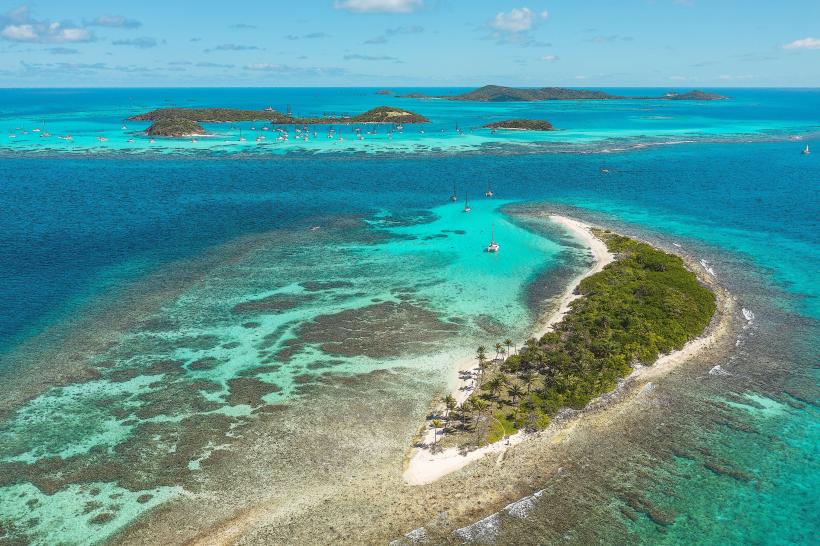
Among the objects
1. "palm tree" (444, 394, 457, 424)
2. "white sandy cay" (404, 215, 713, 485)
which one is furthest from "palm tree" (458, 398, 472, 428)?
"white sandy cay" (404, 215, 713, 485)

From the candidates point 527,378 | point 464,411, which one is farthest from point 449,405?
point 527,378

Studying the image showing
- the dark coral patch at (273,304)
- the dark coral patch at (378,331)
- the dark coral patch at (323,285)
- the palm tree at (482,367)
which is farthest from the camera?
the dark coral patch at (323,285)

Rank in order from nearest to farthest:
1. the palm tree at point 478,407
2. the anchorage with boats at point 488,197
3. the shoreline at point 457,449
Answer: the shoreline at point 457,449 < the palm tree at point 478,407 < the anchorage with boats at point 488,197

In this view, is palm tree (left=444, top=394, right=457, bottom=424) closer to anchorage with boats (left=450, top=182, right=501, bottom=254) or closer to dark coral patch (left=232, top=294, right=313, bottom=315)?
dark coral patch (left=232, top=294, right=313, bottom=315)

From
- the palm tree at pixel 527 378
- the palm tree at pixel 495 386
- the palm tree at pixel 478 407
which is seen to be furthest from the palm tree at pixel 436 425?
the palm tree at pixel 527 378

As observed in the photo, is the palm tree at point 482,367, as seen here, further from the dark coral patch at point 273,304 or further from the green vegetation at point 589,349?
the dark coral patch at point 273,304

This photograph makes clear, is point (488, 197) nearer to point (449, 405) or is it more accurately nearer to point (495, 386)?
point (495, 386)
